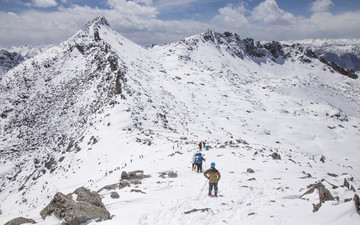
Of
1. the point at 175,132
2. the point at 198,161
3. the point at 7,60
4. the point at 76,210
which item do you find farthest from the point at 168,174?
the point at 7,60

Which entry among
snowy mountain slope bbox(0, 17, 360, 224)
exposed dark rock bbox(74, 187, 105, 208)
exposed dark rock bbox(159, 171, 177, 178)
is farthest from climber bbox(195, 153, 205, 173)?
exposed dark rock bbox(74, 187, 105, 208)

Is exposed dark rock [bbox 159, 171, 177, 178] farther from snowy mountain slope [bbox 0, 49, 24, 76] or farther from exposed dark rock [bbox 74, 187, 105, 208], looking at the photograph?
snowy mountain slope [bbox 0, 49, 24, 76]

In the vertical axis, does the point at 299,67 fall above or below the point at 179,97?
above

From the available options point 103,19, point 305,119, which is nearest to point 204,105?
point 305,119

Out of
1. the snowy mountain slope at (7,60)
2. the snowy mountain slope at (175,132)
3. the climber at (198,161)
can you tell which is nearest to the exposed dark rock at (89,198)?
the snowy mountain slope at (175,132)

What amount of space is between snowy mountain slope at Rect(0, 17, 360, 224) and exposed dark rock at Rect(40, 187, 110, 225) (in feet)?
2.35

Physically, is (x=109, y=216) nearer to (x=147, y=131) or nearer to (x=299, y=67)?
(x=147, y=131)

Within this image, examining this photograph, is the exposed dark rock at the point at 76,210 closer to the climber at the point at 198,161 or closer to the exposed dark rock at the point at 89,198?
the exposed dark rock at the point at 89,198

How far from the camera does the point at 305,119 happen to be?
50.7m

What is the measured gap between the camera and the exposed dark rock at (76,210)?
7727 millimetres

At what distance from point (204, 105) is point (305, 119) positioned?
2417cm

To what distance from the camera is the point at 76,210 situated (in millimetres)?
7816

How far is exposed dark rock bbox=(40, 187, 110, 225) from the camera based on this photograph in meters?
7.73

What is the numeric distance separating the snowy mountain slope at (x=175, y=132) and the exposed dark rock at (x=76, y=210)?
0.72 metres
